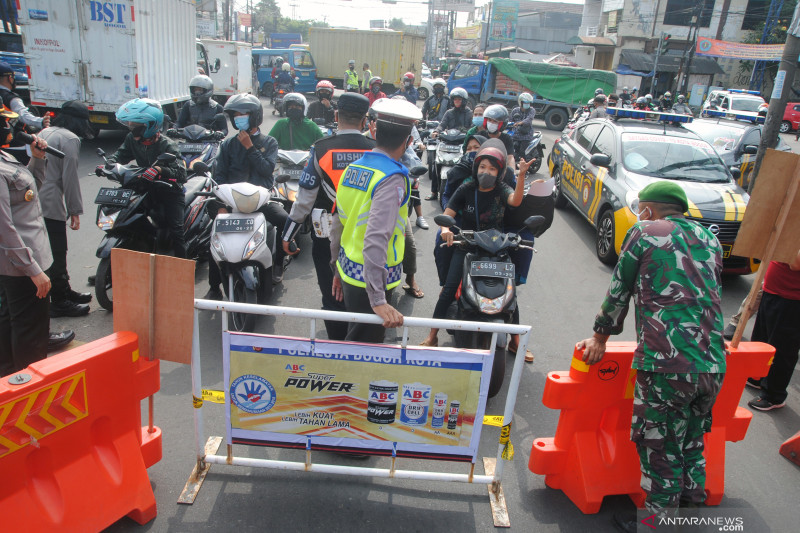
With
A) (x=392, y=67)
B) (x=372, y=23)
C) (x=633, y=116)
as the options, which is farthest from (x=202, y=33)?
(x=372, y=23)

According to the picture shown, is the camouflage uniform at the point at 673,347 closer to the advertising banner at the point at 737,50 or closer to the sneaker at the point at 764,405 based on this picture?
the sneaker at the point at 764,405

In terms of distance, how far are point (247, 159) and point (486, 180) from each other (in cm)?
268

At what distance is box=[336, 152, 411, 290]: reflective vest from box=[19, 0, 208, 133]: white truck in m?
10.2

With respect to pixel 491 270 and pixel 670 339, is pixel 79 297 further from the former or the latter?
pixel 670 339

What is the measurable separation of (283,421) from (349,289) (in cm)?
78

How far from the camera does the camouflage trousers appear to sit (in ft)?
8.36

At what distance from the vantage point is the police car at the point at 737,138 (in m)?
10.0

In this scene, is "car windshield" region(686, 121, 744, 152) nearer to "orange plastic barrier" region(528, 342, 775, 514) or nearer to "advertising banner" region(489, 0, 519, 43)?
"orange plastic barrier" region(528, 342, 775, 514)

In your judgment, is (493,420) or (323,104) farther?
(323,104)

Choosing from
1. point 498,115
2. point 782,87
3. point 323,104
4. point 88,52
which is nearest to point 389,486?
point 498,115

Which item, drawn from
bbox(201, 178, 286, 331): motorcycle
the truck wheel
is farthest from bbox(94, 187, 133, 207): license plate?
the truck wheel

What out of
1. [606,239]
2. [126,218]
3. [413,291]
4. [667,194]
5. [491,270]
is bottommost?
[413,291]

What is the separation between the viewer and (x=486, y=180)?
4.27 metres

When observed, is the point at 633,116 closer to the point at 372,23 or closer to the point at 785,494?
the point at 785,494
